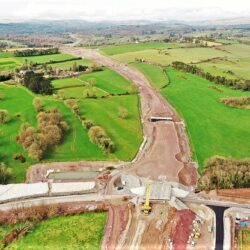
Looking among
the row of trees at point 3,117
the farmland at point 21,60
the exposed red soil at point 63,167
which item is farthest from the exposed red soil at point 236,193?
the farmland at point 21,60

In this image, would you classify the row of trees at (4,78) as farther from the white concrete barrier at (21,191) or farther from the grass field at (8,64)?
the white concrete barrier at (21,191)

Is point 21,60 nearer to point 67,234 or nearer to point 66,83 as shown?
point 66,83

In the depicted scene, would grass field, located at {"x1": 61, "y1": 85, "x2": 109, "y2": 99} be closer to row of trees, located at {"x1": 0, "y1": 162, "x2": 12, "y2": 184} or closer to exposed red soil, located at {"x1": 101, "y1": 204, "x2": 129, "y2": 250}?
row of trees, located at {"x1": 0, "y1": 162, "x2": 12, "y2": 184}

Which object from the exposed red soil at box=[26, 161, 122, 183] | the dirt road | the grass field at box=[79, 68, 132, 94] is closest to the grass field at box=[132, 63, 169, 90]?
the grass field at box=[79, 68, 132, 94]

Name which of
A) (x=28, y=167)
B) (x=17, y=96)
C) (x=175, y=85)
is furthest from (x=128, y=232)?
(x=175, y=85)

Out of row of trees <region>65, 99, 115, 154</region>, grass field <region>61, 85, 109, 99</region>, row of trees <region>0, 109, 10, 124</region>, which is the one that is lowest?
row of trees <region>65, 99, 115, 154</region>

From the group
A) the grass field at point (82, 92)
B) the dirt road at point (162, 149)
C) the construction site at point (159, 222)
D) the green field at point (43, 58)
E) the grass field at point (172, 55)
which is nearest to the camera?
the construction site at point (159, 222)

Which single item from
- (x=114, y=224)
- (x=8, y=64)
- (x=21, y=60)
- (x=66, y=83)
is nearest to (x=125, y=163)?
(x=114, y=224)
